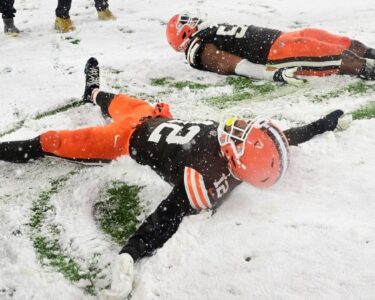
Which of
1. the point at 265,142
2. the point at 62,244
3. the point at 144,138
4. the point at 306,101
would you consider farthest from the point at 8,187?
the point at 306,101

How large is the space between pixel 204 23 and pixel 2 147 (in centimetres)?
279

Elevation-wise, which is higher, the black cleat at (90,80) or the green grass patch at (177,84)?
the black cleat at (90,80)

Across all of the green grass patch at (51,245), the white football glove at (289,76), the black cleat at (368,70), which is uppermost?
the black cleat at (368,70)

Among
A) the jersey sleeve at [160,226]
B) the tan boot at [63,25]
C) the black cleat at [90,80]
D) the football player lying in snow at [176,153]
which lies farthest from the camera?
the tan boot at [63,25]

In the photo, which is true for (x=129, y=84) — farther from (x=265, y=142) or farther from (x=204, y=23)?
(x=265, y=142)

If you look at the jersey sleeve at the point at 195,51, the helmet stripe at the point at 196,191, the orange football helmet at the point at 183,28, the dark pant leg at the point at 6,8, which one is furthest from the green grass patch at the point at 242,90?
the dark pant leg at the point at 6,8

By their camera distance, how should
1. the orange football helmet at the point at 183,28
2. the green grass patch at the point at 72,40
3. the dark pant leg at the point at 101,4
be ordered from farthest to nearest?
the dark pant leg at the point at 101,4
the green grass patch at the point at 72,40
the orange football helmet at the point at 183,28

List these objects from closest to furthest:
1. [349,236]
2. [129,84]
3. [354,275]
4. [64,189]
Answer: [354,275], [349,236], [64,189], [129,84]

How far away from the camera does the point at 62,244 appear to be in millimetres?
2744

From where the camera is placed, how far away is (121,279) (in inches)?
90.1

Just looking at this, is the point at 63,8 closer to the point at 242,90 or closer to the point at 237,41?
the point at 237,41

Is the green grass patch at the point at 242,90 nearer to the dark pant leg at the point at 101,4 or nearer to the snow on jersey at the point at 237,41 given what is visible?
the snow on jersey at the point at 237,41

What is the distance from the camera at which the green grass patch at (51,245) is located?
2.50 m

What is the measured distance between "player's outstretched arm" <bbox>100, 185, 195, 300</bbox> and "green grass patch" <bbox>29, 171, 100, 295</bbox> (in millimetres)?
210
